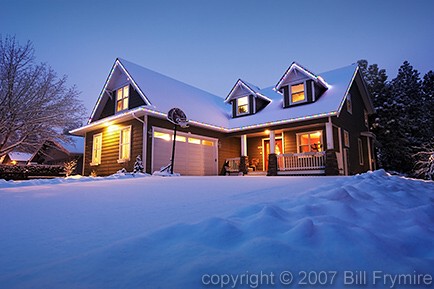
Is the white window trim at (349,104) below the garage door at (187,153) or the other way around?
the other way around

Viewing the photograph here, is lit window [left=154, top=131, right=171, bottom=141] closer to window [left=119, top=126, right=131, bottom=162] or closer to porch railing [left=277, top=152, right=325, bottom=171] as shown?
window [left=119, top=126, right=131, bottom=162]

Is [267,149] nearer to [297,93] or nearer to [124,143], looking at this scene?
[297,93]

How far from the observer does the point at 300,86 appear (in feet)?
44.6

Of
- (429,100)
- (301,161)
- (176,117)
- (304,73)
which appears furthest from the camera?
(429,100)

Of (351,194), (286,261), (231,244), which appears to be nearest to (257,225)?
(231,244)

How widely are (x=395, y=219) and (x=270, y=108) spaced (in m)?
12.6

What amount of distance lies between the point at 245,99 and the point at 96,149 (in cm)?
916

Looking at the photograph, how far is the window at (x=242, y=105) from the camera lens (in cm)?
1543

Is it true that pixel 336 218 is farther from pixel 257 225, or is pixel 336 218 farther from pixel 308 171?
pixel 308 171

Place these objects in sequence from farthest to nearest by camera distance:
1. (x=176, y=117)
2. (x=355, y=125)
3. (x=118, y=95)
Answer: (x=355, y=125), (x=118, y=95), (x=176, y=117)

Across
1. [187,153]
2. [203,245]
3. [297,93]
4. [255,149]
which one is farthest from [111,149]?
[203,245]

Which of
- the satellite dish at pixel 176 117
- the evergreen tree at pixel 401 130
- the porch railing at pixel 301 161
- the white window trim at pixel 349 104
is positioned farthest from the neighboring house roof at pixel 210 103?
the evergreen tree at pixel 401 130

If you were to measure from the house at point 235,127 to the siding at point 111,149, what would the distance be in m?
0.05

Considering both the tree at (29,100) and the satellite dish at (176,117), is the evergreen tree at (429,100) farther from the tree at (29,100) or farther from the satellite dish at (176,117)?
the tree at (29,100)
